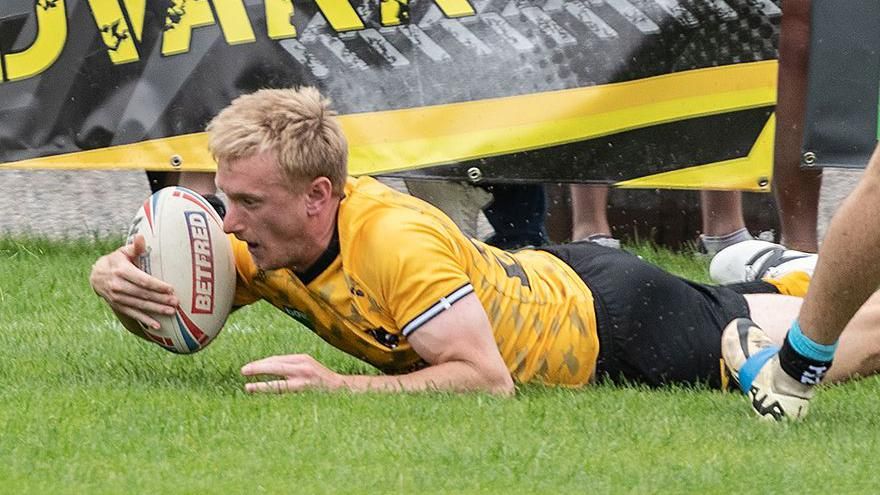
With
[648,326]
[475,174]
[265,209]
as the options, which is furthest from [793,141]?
[265,209]

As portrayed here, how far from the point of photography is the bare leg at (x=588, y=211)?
919 cm

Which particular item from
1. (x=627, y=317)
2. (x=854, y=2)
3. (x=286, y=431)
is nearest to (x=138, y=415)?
(x=286, y=431)

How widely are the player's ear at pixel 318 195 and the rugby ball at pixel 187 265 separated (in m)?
0.47

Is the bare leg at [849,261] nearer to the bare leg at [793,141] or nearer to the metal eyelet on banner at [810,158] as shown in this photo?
the metal eyelet on banner at [810,158]

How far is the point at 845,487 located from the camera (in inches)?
172

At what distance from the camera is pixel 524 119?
Result: 853cm

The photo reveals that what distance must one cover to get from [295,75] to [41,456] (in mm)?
4294

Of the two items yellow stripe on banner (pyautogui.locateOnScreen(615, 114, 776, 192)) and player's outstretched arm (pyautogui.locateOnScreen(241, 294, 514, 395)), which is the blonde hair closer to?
player's outstretched arm (pyautogui.locateOnScreen(241, 294, 514, 395))

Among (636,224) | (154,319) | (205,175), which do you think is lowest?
(636,224)

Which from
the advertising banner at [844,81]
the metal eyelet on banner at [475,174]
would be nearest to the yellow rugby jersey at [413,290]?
the metal eyelet on banner at [475,174]

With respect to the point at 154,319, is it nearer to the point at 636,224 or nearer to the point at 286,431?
the point at 286,431

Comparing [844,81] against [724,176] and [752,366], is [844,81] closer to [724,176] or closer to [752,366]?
[724,176]

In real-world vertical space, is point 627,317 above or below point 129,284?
below

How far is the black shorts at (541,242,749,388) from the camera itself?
227 inches
